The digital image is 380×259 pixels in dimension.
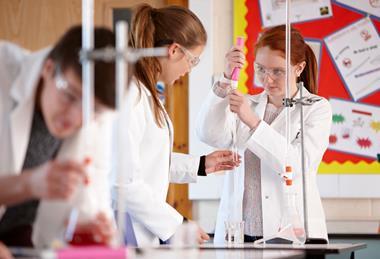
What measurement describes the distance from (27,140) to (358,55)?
266cm

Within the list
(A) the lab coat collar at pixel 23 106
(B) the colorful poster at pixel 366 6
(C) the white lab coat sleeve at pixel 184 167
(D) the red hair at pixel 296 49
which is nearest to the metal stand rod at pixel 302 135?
(D) the red hair at pixel 296 49

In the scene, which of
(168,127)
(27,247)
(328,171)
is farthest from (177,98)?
(27,247)

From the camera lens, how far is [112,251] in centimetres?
140

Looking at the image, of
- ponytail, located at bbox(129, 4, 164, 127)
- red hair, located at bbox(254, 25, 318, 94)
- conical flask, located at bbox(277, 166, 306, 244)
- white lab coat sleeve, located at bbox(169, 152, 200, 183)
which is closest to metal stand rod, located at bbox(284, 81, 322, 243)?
conical flask, located at bbox(277, 166, 306, 244)

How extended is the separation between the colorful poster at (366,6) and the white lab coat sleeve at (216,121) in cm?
124

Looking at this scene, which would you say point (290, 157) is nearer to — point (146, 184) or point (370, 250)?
point (146, 184)

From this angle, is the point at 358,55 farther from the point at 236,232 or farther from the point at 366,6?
the point at 236,232

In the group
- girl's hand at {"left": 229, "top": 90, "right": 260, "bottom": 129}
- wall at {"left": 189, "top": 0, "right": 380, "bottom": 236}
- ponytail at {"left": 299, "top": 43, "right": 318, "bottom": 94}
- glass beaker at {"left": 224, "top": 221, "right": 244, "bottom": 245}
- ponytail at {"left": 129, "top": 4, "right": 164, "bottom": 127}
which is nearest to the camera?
ponytail at {"left": 129, "top": 4, "right": 164, "bottom": 127}

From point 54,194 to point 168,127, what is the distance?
4.01ft

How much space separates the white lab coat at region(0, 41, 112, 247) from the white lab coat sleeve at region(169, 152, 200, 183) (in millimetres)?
1329

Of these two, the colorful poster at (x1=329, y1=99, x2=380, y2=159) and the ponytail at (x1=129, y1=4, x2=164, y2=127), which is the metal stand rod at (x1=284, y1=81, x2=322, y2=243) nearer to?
the ponytail at (x1=129, y1=4, x2=164, y2=127)

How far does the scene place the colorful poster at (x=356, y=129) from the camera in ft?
12.7

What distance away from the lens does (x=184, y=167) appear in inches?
113

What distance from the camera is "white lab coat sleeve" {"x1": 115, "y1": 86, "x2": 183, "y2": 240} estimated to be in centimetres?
233
